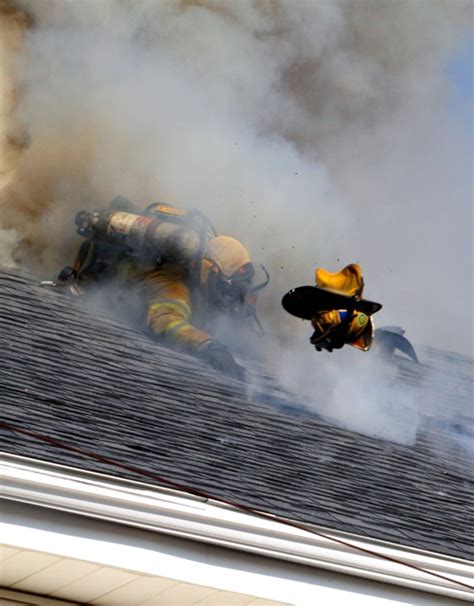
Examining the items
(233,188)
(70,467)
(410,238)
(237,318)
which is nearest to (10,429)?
(70,467)

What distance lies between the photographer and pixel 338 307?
33.7ft

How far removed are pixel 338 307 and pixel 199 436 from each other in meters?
2.36

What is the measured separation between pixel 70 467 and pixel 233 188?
7.84m

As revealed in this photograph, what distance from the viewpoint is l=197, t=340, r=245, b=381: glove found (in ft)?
32.7

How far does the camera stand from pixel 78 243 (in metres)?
12.0

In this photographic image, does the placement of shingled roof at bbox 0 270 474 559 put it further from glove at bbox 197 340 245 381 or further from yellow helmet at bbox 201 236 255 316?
yellow helmet at bbox 201 236 255 316

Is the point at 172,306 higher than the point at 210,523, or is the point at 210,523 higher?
the point at 172,306

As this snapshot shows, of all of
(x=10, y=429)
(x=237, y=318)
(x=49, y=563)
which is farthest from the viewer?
(x=237, y=318)

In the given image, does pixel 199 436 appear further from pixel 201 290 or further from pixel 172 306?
pixel 201 290

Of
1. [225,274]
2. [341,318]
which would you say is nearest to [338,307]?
[341,318]

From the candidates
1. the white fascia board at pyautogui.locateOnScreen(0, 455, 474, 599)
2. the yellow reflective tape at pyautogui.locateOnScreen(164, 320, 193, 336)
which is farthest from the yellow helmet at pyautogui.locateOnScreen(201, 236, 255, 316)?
the white fascia board at pyautogui.locateOnScreen(0, 455, 474, 599)

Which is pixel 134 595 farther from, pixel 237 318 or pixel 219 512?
pixel 237 318

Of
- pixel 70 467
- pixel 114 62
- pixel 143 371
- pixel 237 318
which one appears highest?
pixel 114 62

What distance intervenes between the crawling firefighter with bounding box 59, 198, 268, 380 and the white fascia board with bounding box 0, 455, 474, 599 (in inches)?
151
